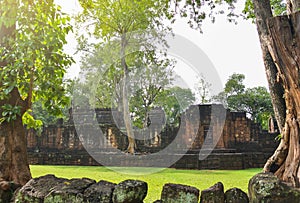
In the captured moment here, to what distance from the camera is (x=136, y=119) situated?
29922 mm

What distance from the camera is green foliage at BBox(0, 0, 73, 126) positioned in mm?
Result: 3301

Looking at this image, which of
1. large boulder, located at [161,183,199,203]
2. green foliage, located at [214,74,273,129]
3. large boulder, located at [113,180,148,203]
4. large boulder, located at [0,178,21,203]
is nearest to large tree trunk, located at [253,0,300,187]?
large boulder, located at [161,183,199,203]

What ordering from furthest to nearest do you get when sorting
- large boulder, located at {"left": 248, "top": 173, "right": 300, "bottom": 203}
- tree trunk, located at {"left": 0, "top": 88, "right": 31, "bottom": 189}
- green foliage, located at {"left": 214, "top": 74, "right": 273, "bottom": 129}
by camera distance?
green foliage, located at {"left": 214, "top": 74, "right": 273, "bottom": 129} → tree trunk, located at {"left": 0, "top": 88, "right": 31, "bottom": 189} → large boulder, located at {"left": 248, "top": 173, "right": 300, "bottom": 203}

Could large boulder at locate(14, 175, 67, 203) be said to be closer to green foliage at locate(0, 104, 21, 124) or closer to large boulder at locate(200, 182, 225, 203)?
green foliage at locate(0, 104, 21, 124)

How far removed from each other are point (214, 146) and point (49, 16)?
11963 millimetres

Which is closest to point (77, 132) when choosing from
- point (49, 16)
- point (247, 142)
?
point (247, 142)

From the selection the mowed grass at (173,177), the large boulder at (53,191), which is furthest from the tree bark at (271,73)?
the large boulder at (53,191)

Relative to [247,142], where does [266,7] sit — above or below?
above

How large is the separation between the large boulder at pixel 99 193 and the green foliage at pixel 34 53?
1340 mm

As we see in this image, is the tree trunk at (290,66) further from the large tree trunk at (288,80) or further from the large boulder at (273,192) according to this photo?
the large boulder at (273,192)

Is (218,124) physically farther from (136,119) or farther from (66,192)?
(136,119)

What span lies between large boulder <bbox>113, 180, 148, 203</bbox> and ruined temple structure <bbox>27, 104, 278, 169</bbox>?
34.3ft

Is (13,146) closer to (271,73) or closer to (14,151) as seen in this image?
(14,151)

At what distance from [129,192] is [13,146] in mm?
1844
